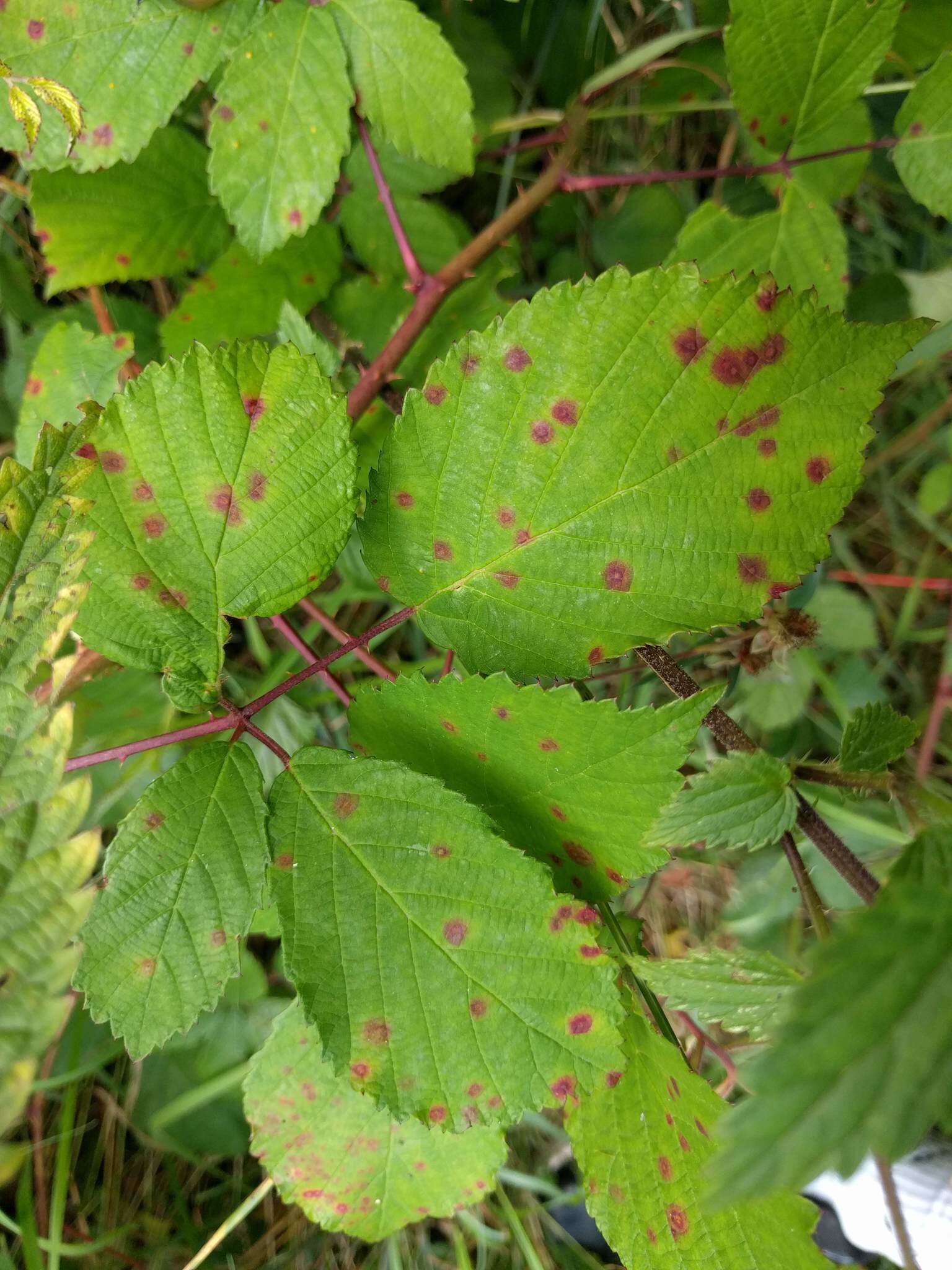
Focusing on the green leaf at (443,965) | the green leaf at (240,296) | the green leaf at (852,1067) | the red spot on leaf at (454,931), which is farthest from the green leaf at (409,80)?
the green leaf at (852,1067)

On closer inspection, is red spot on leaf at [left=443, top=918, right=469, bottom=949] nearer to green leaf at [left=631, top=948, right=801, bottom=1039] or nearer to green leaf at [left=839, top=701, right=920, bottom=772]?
green leaf at [left=631, top=948, right=801, bottom=1039]

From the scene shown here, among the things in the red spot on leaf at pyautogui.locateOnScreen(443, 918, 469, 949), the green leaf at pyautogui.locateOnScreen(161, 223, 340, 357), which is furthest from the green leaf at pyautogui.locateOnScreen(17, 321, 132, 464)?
the red spot on leaf at pyautogui.locateOnScreen(443, 918, 469, 949)

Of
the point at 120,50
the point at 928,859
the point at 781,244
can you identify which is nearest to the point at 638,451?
the point at 928,859

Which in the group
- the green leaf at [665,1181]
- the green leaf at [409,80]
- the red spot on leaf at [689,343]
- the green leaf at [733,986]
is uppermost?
the green leaf at [409,80]

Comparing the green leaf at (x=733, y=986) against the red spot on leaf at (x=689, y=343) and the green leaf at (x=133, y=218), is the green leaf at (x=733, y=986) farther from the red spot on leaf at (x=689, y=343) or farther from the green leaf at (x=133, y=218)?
the green leaf at (x=133, y=218)

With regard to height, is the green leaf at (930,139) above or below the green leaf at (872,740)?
above

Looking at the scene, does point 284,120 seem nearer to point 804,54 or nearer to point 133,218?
point 133,218
